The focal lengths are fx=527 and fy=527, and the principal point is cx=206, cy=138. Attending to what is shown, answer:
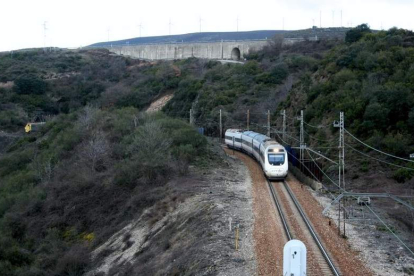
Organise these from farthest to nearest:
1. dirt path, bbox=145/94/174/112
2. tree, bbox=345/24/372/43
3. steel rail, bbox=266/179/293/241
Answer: dirt path, bbox=145/94/174/112 → tree, bbox=345/24/372/43 → steel rail, bbox=266/179/293/241

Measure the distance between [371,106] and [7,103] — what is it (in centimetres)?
5888

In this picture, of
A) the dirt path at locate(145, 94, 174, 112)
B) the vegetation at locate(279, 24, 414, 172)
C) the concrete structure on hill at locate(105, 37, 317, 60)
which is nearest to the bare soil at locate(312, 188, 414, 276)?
the vegetation at locate(279, 24, 414, 172)

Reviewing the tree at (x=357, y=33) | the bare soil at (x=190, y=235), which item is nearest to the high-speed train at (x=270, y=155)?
the bare soil at (x=190, y=235)

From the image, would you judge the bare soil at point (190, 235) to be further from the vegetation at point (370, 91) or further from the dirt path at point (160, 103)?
the dirt path at point (160, 103)

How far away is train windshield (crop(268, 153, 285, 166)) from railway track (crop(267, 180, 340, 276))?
1.26 metres

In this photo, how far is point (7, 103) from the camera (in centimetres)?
7869

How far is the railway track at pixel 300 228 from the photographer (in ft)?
57.8

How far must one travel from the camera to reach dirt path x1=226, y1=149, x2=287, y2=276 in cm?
1792

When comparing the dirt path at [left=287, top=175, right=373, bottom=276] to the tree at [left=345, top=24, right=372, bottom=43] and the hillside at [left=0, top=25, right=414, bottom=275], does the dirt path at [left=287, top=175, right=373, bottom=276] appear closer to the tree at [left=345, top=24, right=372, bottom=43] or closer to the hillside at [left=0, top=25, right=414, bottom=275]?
the hillside at [left=0, top=25, right=414, bottom=275]

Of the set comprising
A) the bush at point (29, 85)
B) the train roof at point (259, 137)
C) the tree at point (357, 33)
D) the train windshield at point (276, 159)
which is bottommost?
the train windshield at point (276, 159)

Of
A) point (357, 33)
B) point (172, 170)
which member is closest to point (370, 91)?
point (172, 170)

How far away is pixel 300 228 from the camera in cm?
2211

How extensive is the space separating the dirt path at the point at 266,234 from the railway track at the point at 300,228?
35 centimetres

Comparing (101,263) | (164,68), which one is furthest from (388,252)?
(164,68)
